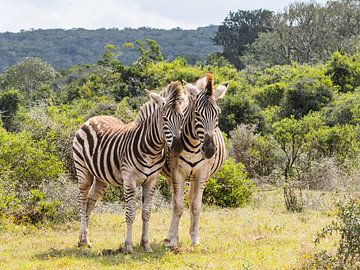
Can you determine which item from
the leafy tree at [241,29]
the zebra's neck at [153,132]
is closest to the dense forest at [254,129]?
the zebra's neck at [153,132]

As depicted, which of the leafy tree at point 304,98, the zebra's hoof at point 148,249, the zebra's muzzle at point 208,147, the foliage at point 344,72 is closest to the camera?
the zebra's muzzle at point 208,147

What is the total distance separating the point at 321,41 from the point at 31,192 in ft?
164

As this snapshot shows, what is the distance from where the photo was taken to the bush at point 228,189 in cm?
1419

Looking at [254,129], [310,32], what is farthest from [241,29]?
[254,129]

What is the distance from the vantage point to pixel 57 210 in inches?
451

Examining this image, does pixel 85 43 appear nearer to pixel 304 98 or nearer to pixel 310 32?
pixel 310 32

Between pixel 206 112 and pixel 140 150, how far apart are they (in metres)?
1.12

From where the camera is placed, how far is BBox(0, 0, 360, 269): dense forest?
11773 millimetres

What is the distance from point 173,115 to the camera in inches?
321

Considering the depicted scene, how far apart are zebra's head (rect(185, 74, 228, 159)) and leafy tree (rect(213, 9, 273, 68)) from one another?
63.8 m

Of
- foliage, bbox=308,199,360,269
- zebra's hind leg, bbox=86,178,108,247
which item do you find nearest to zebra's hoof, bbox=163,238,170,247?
zebra's hind leg, bbox=86,178,108,247

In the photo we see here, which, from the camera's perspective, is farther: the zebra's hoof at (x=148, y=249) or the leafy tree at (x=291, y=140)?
the leafy tree at (x=291, y=140)

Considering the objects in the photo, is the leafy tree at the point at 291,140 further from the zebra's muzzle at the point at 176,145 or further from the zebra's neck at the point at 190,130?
the zebra's muzzle at the point at 176,145

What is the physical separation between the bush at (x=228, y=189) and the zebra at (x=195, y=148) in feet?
16.4
